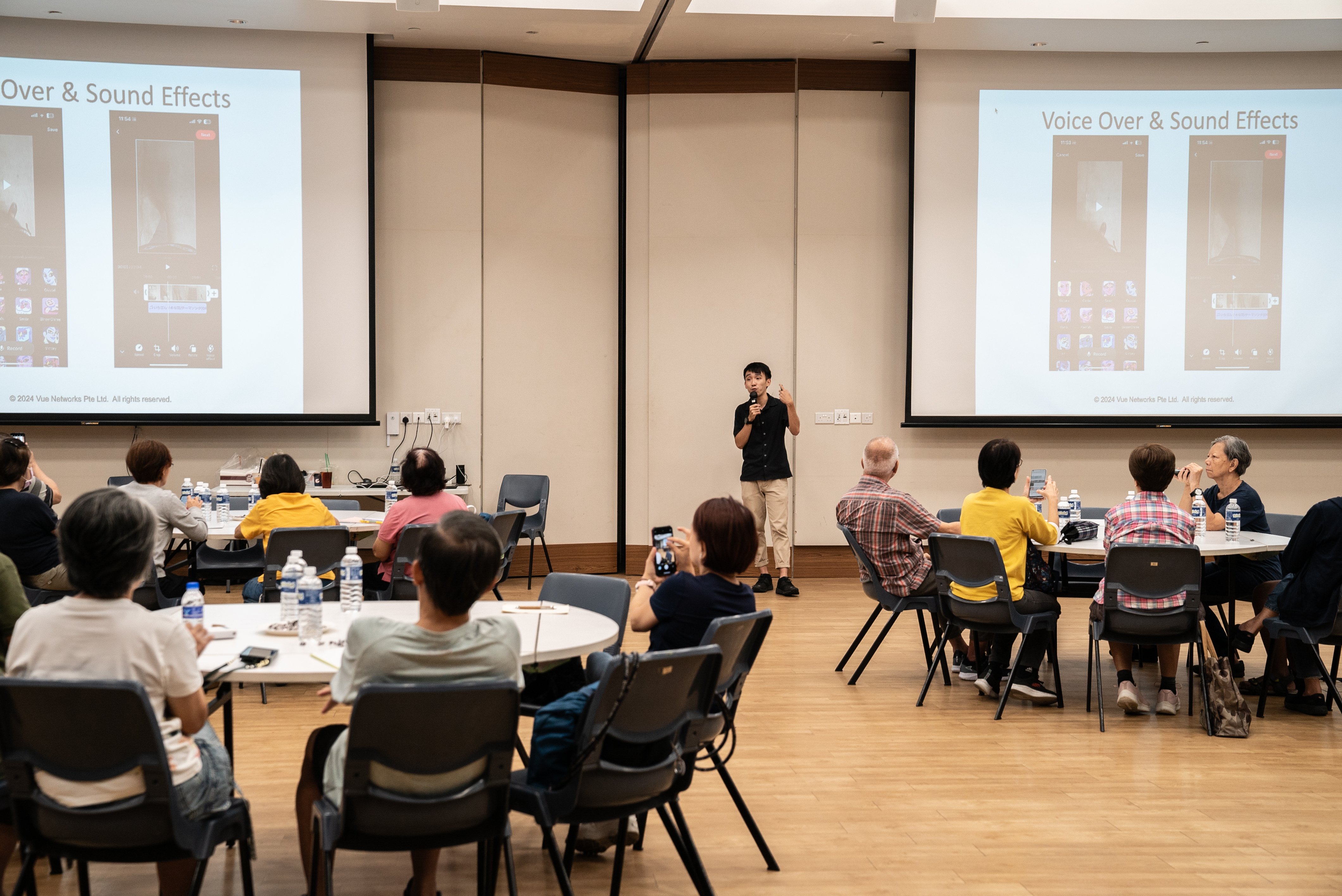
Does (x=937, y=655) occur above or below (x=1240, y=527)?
below

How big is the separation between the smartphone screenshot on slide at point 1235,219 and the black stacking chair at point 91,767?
8.05m

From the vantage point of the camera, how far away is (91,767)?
7.26 feet

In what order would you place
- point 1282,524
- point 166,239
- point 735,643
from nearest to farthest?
1. point 735,643
2. point 1282,524
3. point 166,239

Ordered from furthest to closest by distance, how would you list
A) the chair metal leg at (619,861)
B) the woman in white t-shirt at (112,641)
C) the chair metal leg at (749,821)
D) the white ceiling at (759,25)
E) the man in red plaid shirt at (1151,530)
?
the white ceiling at (759,25) → the man in red plaid shirt at (1151,530) → the chair metal leg at (749,821) → the chair metal leg at (619,861) → the woman in white t-shirt at (112,641)

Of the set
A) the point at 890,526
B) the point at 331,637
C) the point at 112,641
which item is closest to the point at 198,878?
the point at 112,641

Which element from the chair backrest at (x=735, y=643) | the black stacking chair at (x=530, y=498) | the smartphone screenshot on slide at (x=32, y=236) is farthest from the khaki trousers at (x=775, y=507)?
the smartphone screenshot on slide at (x=32, y=236)

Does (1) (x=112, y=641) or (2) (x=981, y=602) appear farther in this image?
(2) (x=981, y=602)

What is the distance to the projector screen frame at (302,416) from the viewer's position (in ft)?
25.1

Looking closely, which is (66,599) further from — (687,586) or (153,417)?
(153,417)

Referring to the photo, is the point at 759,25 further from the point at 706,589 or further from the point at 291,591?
the point at 291,591

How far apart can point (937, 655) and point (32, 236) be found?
6729 millimetres

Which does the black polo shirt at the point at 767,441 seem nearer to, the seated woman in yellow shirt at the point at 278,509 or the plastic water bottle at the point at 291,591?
the seated woman in yellow shirt at the point at 278,509

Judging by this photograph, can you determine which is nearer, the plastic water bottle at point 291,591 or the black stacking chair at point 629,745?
the black stacking chair at point 629,745

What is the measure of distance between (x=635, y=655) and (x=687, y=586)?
0.67 m
